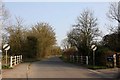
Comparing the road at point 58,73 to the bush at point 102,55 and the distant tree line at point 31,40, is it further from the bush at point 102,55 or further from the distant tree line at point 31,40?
the distant tree line at point 31,40

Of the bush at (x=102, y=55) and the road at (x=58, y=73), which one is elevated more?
the bush at (x=102, y=55)

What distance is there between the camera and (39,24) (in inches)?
2813

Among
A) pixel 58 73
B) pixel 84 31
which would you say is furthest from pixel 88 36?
pixel 58 73

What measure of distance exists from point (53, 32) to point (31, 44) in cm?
1102

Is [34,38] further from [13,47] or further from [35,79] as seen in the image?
[35,79]

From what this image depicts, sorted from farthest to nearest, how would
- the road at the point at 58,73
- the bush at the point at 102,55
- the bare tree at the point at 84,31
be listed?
the bare tree at the point at 84,31 → the bush at the point at 102,55 → the road at the point at 58,73

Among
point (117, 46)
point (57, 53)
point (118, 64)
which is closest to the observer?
point (118, 64)

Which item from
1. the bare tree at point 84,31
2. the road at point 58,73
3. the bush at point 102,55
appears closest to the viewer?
the road at point 58,73

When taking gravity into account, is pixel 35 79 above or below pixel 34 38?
below

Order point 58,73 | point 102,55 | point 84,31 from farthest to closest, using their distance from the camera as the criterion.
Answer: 1. point 84,31
2. point 102,55
3. point 58,73

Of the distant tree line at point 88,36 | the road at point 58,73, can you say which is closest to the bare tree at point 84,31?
the distant tree line at point 88,36

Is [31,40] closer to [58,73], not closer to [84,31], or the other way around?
[84,31]

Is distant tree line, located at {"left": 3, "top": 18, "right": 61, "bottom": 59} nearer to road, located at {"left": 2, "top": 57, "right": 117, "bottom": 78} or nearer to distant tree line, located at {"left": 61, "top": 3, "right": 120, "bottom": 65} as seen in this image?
distant tree line, located at {"left": 61, "top": 3, "right": 120, "bottom": 65}

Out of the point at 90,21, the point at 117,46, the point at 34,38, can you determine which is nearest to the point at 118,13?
the point at 117,46
